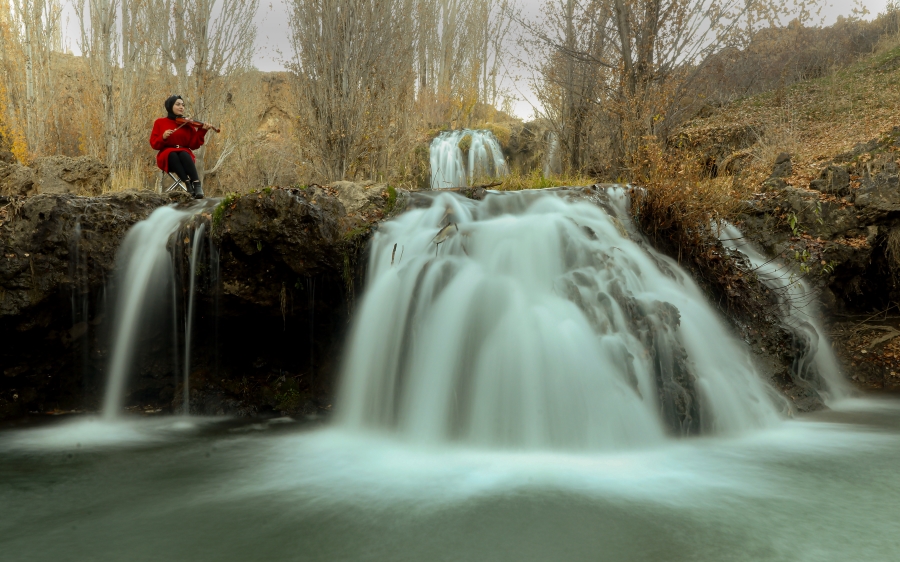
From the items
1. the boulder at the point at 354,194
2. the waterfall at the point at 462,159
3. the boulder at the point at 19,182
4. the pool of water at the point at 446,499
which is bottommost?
the pool of water at the point at 446,499

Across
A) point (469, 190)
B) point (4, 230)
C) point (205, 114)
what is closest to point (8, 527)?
A: point (4, 230)

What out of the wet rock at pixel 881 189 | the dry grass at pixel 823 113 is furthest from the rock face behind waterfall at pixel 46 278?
the dry grass at pixel 823 113

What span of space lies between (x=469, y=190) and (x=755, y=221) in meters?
3.36

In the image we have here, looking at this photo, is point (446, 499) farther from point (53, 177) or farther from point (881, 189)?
point (53, 177)

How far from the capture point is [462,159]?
47.2 feet

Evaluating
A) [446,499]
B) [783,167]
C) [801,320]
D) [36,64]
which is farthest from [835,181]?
[36,64]

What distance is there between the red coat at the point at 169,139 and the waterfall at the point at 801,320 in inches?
257

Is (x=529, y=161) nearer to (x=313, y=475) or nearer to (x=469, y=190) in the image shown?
(x=469, y=190)

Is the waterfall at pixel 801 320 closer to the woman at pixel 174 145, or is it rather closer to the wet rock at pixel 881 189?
the wet rock at pixel 881 189

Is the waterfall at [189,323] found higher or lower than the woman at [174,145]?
lower

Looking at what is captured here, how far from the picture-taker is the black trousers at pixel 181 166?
7348 millimetres

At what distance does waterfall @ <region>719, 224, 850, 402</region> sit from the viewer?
18.9 ft

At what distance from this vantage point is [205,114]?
13.4 metres

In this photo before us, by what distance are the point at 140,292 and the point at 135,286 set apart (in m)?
0.08
